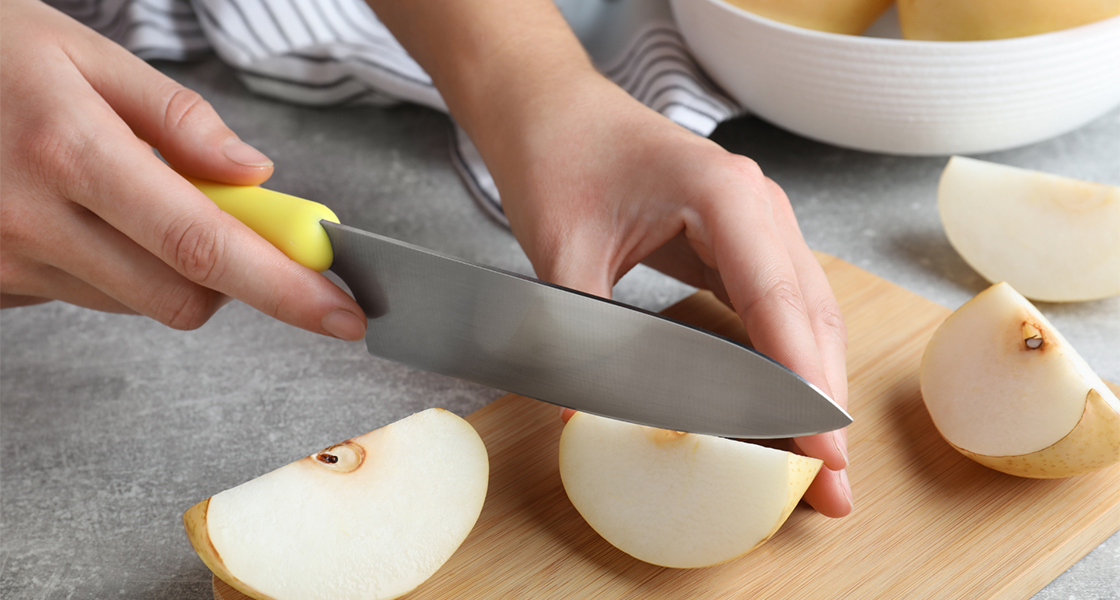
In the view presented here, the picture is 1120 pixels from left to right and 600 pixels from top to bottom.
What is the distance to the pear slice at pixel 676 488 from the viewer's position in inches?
30.5

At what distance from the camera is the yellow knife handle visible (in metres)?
0.87

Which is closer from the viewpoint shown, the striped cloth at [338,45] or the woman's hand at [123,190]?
the woman's hand at [123,190]

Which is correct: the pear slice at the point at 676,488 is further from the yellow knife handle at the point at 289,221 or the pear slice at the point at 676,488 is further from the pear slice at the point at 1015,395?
the yellow knife handle at the point at 289,221

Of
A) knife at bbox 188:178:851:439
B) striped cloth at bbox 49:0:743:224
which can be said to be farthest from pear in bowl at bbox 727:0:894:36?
knife at bbox 188:178:851:439

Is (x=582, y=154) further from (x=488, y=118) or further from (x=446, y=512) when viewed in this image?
(x=446, y=512)

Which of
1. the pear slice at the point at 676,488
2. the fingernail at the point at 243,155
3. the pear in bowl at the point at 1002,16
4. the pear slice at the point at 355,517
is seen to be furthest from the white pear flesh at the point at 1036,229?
the fingernail at the point at 243,155

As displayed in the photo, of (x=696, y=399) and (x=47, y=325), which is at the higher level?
(x=696, y=399)

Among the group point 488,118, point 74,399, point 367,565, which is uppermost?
point 488,118

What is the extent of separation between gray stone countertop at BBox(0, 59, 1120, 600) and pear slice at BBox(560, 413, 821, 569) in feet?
0.95

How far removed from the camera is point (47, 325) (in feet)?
4.10

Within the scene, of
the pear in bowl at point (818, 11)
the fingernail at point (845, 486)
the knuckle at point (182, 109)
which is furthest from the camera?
the pear in bowl at point (818, 11)

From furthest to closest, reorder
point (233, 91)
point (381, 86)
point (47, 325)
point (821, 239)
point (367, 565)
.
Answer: point (233, 91) → point (381, 86) → point (821, 239) → point (47, 325) → point (367, 565)

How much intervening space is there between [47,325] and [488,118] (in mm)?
726

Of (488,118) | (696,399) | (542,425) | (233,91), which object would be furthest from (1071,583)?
(233,91)
